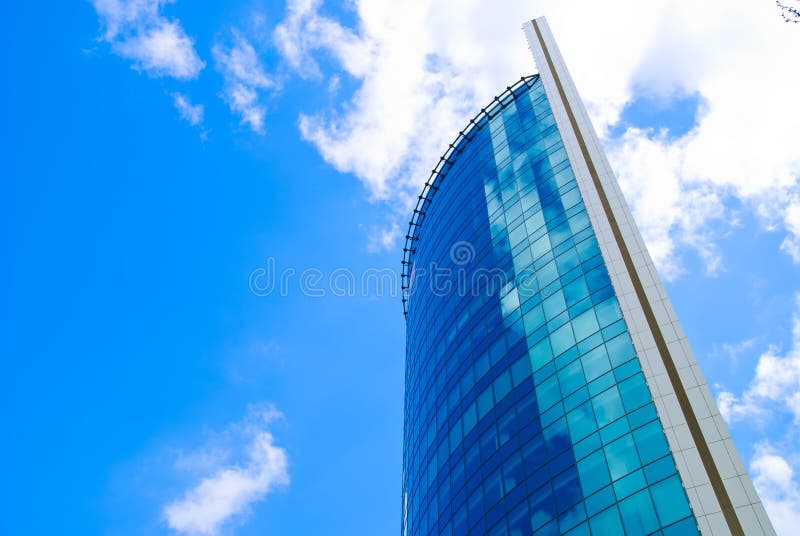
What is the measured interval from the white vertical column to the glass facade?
2.54 feet

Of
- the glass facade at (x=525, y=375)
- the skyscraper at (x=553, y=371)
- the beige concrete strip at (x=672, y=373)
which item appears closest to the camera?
the beige concrete strip at (x=672, y=373)

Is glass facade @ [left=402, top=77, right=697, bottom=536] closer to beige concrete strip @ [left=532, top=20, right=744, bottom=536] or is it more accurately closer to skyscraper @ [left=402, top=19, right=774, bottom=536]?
skyscraper @ [left=402, top=19, right=774, bottom=536]

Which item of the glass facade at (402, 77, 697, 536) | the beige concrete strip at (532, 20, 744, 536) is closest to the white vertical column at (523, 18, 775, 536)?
the beige concrete strip at (532, 20, 744, 536)

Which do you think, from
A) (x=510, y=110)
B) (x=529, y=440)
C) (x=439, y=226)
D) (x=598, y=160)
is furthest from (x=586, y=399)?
(x=510, y=110)

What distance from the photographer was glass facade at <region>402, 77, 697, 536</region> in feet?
120

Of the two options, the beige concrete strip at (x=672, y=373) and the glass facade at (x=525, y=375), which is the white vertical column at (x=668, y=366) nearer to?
the beige concrete strip at (x=672, y=373)

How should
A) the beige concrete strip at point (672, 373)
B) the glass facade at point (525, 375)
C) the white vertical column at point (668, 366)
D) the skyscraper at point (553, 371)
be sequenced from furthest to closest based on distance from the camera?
1. the glass facade at point (525, 375)
2. the skyscraper at point (553, 371)
3. the white vertical column at point (668, 366)
4. the beige concrete strip at point (672, 373)

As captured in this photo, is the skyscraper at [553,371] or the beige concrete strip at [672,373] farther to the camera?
the skyscraper at [553,371]

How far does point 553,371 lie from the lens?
44656mm

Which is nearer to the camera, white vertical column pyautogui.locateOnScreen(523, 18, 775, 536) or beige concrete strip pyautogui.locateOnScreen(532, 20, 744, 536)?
beige concrete strip pyautogui.locateOnScreen(532, 20, 744, 536)

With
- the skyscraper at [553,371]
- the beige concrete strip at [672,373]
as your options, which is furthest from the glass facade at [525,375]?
the beige concrete strip at [672,373]

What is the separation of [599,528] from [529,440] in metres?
8.78

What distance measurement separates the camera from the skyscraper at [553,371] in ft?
113

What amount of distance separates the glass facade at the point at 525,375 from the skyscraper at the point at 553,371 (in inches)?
5.1
